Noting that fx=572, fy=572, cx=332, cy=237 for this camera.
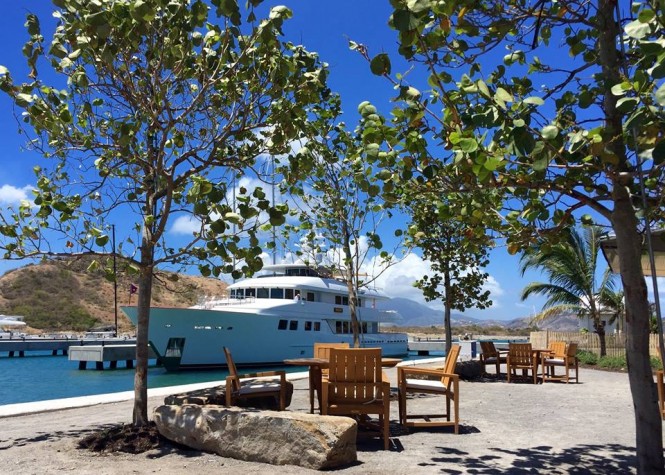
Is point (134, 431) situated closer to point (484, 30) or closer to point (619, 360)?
point (484, 30)

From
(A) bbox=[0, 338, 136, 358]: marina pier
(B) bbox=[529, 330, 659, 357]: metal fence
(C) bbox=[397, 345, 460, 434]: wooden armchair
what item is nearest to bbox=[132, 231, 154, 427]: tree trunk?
(C) bbox=[397, 345, 460, 434]: wooden armchair

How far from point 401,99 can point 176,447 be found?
153 inches

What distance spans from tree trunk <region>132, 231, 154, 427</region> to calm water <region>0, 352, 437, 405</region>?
14374 mm

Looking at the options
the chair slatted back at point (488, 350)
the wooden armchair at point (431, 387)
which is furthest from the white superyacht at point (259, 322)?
the wooden armchair at point (431, 387)

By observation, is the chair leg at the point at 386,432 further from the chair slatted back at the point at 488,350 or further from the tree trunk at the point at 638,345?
the chair slatted back at the point at 488,350

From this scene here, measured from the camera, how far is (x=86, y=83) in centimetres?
571

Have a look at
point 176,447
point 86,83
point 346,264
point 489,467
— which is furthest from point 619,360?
point 86,83

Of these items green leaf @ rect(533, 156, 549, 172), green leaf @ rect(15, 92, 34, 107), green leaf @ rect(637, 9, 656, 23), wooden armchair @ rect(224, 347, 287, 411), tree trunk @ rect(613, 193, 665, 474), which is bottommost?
wooden armchair @ rect(224, 347, 287, 411)

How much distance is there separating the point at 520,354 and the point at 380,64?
33.5ft

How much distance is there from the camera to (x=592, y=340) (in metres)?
22.9

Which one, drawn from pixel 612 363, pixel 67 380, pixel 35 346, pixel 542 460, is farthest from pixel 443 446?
pixel 35 346

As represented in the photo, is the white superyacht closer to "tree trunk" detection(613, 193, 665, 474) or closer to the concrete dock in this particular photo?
the concrete dock

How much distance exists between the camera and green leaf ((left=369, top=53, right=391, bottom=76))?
12.9 feet

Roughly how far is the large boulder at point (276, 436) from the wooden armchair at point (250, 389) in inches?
34.8
